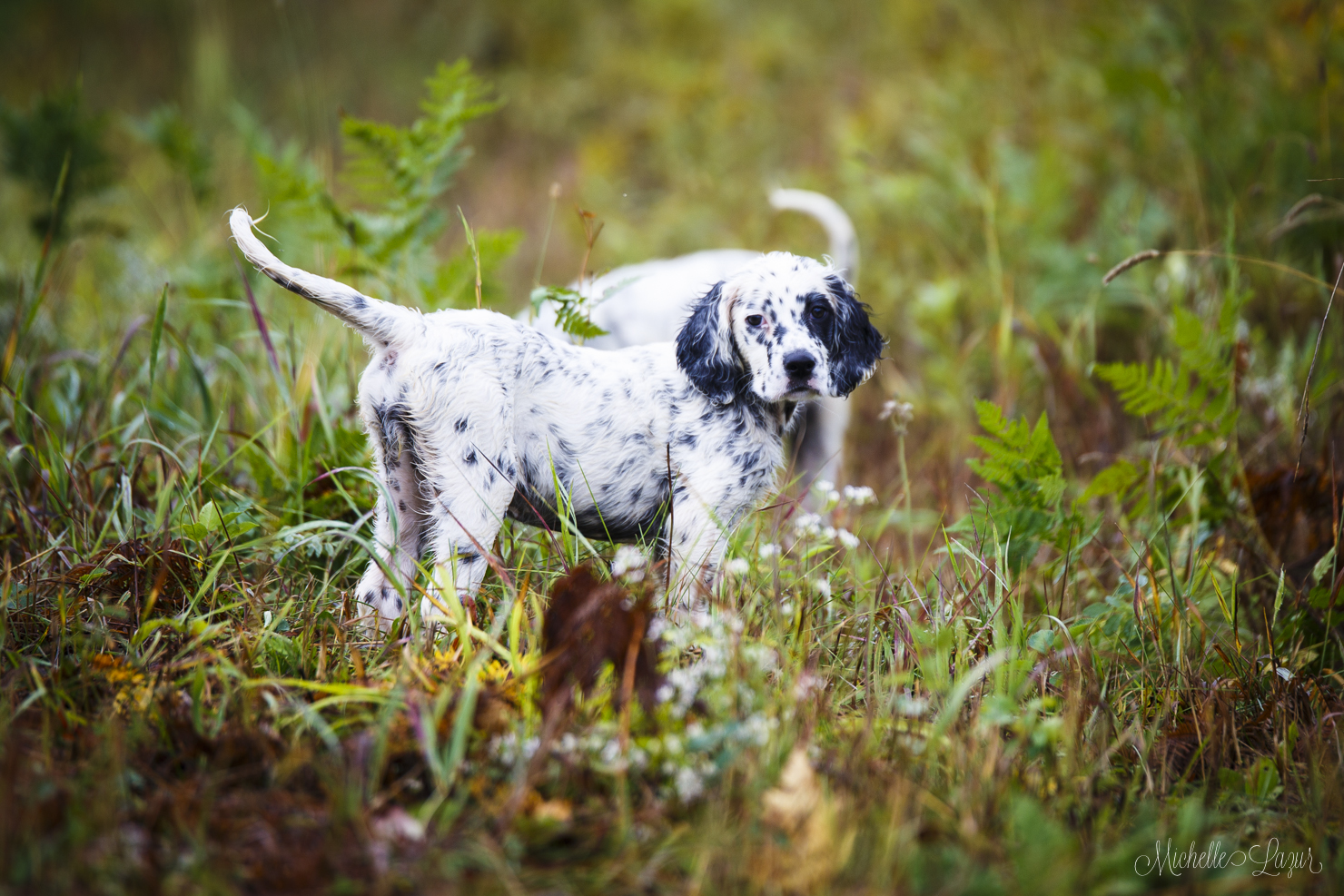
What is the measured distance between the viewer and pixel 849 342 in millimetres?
3195

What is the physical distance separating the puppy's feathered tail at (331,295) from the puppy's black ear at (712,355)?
0.96 metres

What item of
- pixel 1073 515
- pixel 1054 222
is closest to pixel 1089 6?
pixel 1054 222

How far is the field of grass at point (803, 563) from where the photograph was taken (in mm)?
1960

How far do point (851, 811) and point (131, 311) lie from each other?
224 inches

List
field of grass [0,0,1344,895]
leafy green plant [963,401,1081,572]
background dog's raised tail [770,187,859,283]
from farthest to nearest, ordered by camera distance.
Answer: background dog's raised tail [770,187,859,283], leafy green plant [963,401,1081,572], field of grass [0,0,1344,895]

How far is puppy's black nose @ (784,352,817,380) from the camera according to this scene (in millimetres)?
2938

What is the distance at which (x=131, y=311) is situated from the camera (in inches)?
224

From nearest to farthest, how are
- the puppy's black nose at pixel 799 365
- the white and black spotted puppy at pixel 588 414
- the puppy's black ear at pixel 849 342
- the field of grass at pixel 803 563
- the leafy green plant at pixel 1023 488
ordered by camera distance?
the field of grass at pixel 803 563 < the white and black spotted puppy at pixel 588 414 < the puppy's black nose at pixel 799 365 < the puppy's black ear at pixel 849 342 < the leafy green plant at pixel 1023 488

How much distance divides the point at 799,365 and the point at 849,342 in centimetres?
35

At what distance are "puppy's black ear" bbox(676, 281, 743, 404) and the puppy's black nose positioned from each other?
0.26 metres

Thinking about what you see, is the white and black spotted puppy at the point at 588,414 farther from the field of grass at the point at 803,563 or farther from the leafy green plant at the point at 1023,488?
the leafy green plant at the point at 1023,488

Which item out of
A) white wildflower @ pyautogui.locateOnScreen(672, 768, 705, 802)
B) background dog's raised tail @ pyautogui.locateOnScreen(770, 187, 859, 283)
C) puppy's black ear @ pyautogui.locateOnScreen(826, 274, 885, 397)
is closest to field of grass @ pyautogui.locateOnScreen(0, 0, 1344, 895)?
white wildflower @ pyautogui.locateOnScreen(672, 768, 705, 802)

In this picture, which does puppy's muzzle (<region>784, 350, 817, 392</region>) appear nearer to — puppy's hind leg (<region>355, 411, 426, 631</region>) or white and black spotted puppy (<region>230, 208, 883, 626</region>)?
white and black spotted puppy (<region>230, 208, 883, 626</region>)
